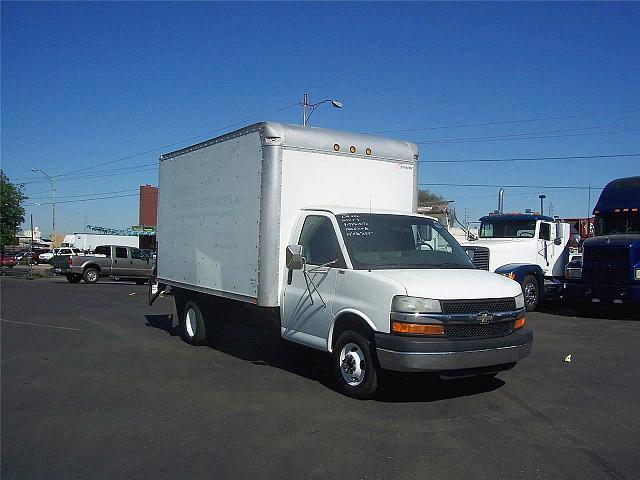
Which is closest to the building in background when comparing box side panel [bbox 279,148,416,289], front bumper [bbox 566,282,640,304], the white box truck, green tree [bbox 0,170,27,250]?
green tree [bbox 0,170,27,250]

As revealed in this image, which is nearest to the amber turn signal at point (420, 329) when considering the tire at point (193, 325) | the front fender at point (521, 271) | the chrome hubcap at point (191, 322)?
the tire at point (193, 325)

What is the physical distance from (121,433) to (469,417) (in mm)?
3376

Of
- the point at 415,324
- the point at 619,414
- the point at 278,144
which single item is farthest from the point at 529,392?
the point at 278,144

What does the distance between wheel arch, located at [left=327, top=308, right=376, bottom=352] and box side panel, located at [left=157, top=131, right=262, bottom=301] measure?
1407 mm

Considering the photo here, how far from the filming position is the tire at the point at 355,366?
22.2 feet

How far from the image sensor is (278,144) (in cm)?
819

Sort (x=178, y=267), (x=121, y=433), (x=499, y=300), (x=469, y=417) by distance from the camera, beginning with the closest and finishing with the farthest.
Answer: (x=121, y=433)
(x=469, y=417)
(x=499, y=300)
(x=178, y=267)

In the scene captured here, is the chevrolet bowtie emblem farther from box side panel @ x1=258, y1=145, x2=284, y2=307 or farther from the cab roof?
the cab roof

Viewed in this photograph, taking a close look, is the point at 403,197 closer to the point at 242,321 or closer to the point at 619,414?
the point at 242,321

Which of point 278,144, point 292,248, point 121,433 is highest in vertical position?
point 278,144

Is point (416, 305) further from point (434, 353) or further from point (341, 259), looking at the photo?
point (341, 259)

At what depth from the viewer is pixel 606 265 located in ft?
50.3

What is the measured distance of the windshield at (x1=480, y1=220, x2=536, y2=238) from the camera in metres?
17.5

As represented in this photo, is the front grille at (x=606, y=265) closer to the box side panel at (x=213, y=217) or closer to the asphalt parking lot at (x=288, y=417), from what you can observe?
the asphalt parking lot at (x=288, y=417)
